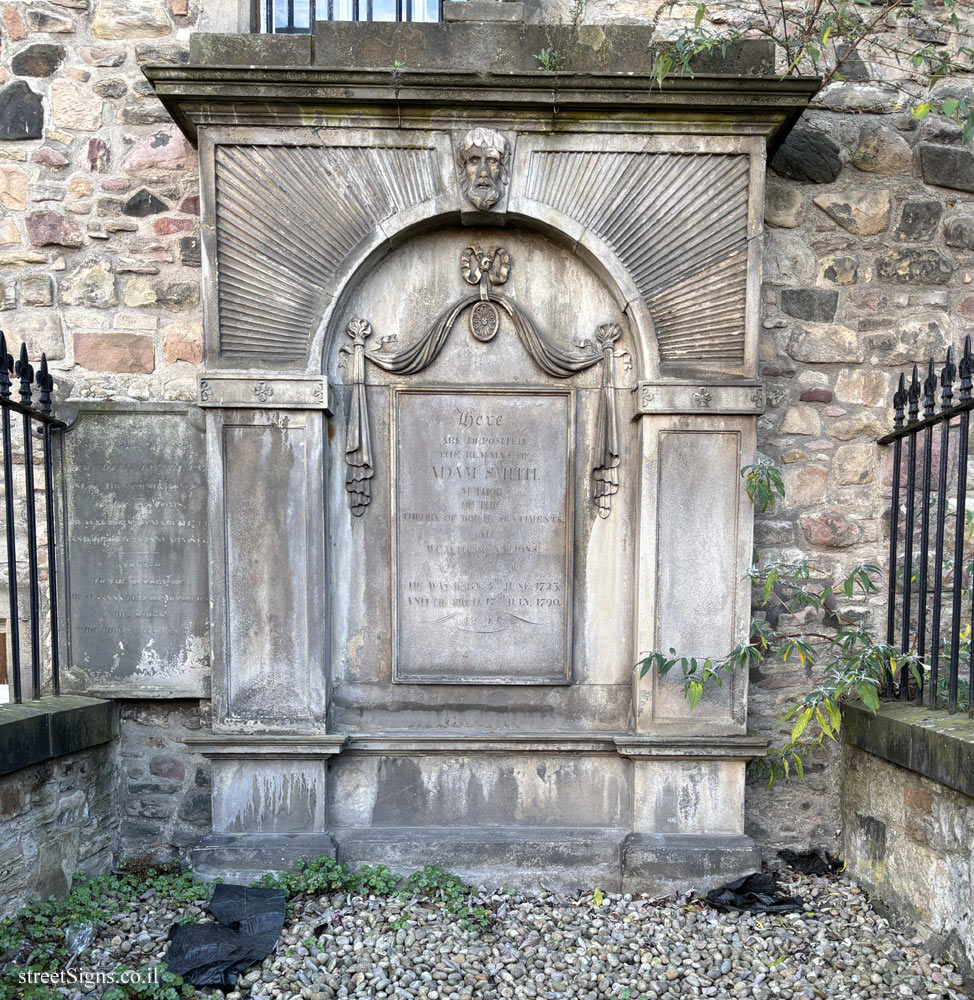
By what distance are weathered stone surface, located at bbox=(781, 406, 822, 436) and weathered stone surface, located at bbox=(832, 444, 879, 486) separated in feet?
0.59

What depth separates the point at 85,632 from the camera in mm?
3689

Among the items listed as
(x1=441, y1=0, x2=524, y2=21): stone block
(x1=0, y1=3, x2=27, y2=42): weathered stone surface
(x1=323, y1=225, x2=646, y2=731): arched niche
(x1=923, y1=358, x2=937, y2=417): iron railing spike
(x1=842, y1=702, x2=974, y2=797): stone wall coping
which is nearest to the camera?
(x1=842, y1=702, x2=974, y2=797): stone wall coping

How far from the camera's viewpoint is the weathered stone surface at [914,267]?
384cm

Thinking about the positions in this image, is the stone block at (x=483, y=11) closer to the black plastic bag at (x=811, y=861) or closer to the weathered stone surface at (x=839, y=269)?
the weathered stone surface at (x=839, y=269)

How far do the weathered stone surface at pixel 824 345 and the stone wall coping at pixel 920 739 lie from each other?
5.70 feet

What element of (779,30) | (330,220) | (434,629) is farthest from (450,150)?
(434,629)

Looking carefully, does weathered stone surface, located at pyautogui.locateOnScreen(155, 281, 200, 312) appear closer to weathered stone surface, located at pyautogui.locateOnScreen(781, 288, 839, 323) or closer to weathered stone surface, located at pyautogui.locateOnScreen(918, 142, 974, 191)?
weathered stone surface, located at pyautogui.locateOnScreen(781, 288, 839, 323)

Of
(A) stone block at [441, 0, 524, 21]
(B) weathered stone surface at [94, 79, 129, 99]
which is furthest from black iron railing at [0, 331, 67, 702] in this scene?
(A) stone block at [441, 0, 524, 21]

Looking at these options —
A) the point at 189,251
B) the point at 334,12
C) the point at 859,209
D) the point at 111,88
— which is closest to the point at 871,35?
the point at 859,209

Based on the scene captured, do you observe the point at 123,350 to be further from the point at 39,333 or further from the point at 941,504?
the point at 941,504

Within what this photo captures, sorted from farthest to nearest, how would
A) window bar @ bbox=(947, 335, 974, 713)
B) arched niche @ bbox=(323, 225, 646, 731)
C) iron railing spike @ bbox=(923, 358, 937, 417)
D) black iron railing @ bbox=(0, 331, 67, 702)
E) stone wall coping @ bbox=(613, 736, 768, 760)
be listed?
arched niche @ bbox=(323, 225, 646, 731) → stone wall coping @ bbox=(613, 736, 768, 760) → iron railing spike @ bbox=(923, 358, 937, 417) → black iron railing @ bbox=(0, 331, 67, 702) → window bar @ bbox=(947, 335, 974, 713)

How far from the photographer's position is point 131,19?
147 inches

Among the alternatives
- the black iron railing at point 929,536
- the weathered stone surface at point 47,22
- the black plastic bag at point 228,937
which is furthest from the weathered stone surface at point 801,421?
the weathered stone surface at point 47,22

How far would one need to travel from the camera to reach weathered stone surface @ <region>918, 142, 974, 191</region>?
3.84 meters
